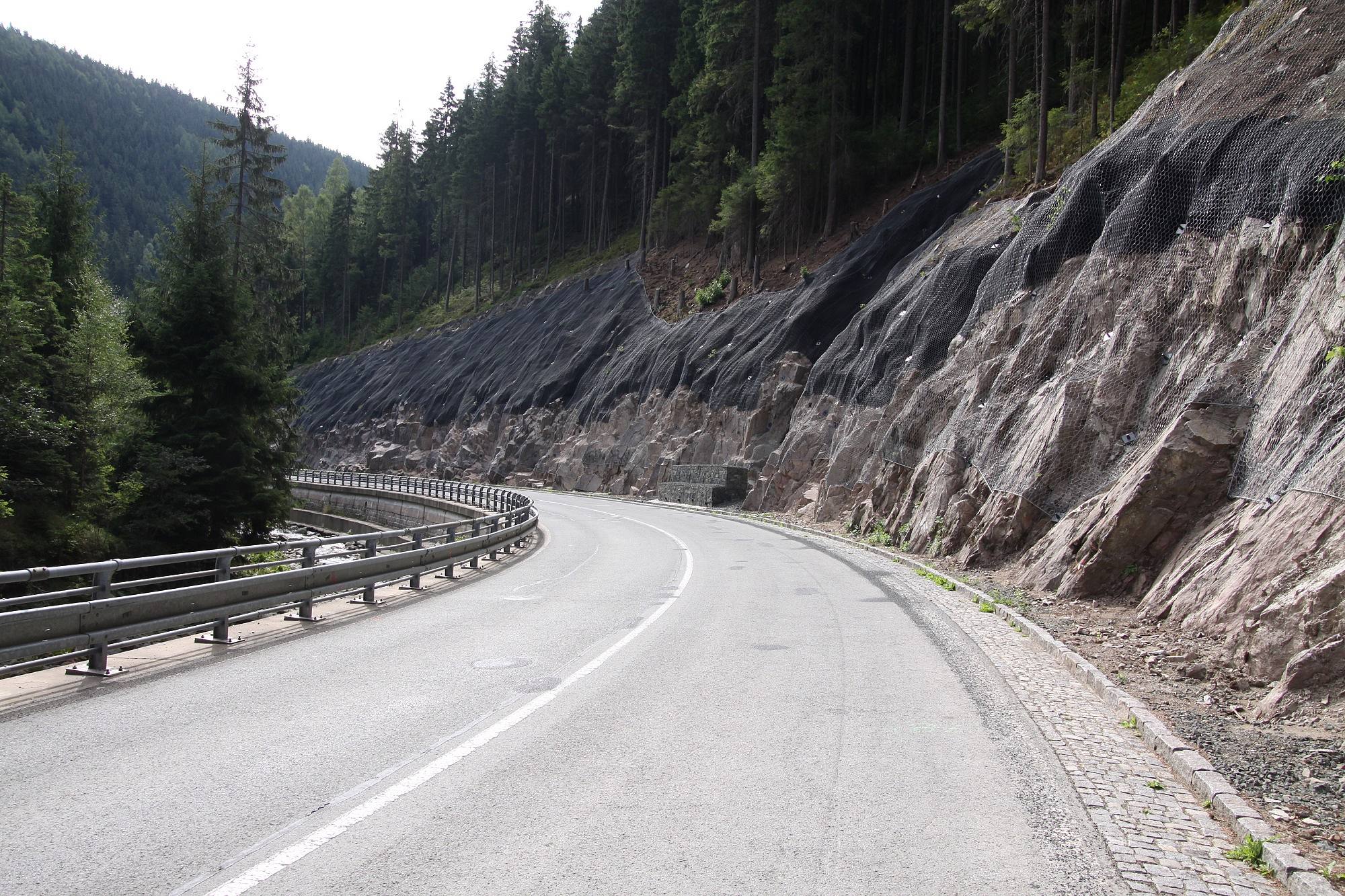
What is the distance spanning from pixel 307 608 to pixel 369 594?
5.23ft

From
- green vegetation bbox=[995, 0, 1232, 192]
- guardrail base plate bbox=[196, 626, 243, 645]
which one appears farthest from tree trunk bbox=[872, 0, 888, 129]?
guardrail base plate bbox=[196, 626, 243, 645]

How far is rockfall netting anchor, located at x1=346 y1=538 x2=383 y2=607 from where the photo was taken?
12.1 metres

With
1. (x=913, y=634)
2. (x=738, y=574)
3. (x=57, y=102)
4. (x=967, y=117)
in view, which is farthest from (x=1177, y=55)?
(x=57, y=102)

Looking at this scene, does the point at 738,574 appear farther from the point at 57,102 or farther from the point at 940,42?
the point at 57,102

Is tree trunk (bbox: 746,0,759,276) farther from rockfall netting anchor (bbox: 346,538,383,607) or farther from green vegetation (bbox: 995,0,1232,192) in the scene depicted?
rockfall netting anchor (bbox: 346,538,383,607)

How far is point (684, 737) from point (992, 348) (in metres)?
16.7

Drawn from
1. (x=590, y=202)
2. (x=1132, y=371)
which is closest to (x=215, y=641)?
(x=1132, y=371)

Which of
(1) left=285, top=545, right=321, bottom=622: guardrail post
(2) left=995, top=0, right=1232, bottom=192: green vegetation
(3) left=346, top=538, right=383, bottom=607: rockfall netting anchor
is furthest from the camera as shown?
(2) left=995, top=0, right=1232, bottom=192: green vegetation

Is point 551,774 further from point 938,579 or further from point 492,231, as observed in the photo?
point 492,231

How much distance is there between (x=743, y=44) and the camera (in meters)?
48.1

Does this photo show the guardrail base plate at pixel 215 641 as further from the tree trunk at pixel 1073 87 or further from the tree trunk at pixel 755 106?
the tree trunk at pixel 755 106

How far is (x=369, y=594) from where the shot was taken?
12133 mm

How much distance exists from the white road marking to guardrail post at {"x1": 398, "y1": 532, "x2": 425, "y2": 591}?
6.22 m

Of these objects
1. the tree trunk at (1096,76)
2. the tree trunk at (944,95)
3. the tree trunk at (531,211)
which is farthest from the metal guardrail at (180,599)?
the tree trunk at (531,211)
